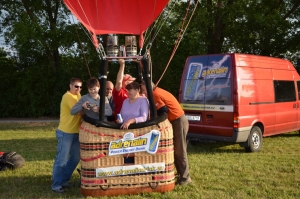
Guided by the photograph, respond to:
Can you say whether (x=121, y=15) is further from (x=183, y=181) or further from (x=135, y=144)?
(x=183, y=181)

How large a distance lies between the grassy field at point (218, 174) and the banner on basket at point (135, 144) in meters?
0.65

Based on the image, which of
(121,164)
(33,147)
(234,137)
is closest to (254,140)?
(234,137)

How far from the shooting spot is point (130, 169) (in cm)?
532

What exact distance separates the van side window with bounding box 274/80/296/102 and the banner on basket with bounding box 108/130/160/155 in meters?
5.15

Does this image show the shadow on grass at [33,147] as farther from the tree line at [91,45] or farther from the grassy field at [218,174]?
the tree line at [91,45]

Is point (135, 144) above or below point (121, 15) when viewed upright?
below

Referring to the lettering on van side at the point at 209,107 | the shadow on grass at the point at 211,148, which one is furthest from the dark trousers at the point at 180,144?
the shadow on grass at the point at 211,148

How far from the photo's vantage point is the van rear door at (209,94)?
8.26m

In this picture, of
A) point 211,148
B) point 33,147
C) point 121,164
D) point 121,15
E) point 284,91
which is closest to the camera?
point 121,164

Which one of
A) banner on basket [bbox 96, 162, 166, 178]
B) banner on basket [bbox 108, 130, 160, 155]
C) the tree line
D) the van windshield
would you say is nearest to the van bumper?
the van windshield

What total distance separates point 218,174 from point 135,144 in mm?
1948

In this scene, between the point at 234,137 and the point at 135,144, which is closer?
the point at 135,144

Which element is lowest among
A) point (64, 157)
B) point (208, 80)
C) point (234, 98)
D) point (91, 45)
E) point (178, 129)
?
point (64, 157)

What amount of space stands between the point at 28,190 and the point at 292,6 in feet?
55.2
